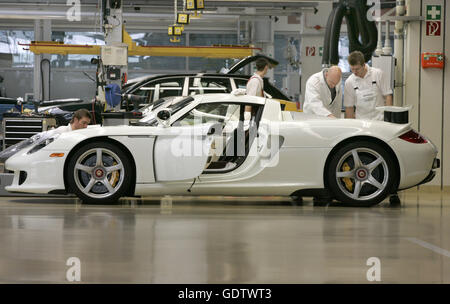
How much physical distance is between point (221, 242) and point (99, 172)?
2.78m

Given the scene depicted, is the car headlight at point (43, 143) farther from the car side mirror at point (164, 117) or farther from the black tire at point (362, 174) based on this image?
the black tire at point (362, 174)

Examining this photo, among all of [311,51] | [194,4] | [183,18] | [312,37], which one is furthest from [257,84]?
[312,37]

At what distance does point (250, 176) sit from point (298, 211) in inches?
23.3

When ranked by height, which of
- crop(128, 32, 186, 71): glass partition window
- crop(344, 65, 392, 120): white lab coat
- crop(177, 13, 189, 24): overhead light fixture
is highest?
crop(128, 32, 186, 71): glass partition window

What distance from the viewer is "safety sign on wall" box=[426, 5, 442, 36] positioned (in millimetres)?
10477

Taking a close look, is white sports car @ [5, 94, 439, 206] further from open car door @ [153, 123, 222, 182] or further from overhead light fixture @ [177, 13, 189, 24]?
overhead light fixture @ [177, 13, 189, 24]

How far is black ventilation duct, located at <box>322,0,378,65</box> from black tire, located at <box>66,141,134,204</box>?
234 inches

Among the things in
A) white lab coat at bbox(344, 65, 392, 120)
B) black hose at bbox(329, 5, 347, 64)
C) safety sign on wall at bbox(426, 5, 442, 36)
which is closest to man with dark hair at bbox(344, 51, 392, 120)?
white lab coat at bbox(344, 65, 392, 120)

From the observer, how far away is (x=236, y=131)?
7871 mm

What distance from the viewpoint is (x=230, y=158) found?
7875 mm

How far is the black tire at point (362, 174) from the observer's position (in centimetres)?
782

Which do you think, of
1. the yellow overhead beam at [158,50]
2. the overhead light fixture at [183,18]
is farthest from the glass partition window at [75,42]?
the overhead light fixture at [183,18]

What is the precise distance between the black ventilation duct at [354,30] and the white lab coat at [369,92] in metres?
3.39

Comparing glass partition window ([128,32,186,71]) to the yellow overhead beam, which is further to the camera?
glass partition window ([128,32,186,71])
